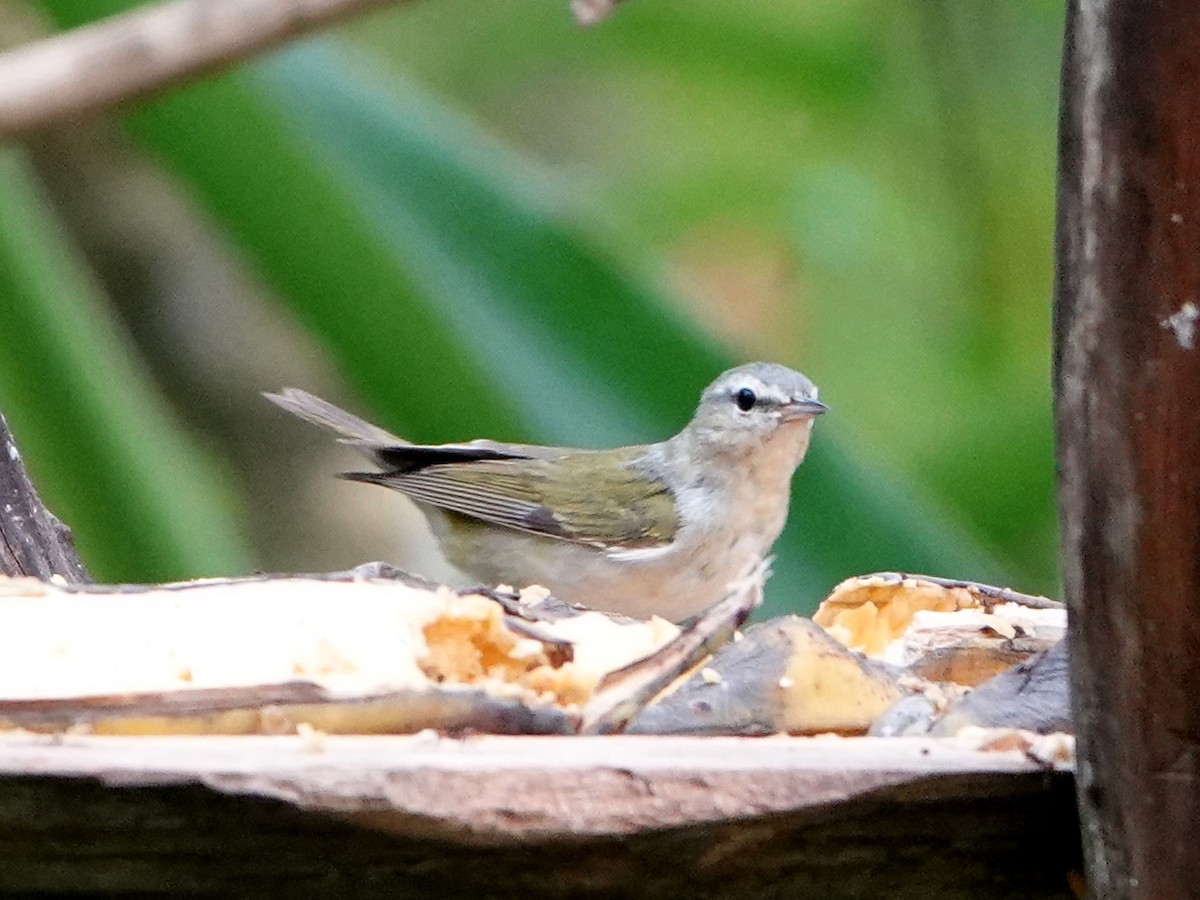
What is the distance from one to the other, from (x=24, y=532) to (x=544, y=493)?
6.70 ft

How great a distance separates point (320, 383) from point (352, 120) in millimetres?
1127

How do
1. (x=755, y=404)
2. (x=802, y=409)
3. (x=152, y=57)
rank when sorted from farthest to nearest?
(x=755, y=404) → (x=802, y=409) → (x=152, y=57)

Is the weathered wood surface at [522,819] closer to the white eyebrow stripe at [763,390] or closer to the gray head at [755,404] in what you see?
the gray head at [755,404]

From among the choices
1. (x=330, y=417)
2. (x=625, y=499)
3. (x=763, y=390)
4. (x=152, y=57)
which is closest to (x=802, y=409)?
(x=763, y=390)

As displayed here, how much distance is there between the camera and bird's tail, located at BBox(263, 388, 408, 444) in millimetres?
3348

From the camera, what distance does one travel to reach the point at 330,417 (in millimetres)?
3428

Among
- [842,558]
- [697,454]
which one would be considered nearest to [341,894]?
[842,558]

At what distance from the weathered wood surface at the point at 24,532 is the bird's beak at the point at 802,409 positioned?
170 cm

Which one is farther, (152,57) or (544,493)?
(544,493)

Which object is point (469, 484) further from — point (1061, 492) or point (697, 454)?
point (1061, 492)

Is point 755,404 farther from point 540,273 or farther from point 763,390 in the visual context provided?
point 540,273

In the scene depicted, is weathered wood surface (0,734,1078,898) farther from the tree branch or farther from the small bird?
the small bird

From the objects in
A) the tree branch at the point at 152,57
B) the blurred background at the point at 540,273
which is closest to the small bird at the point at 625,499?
the blurred background at the point at 540,273

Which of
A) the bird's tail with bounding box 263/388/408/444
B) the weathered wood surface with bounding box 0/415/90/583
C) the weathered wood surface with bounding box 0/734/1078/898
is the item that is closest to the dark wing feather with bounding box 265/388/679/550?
the bird's tail with bounding box 263/388/408/444
